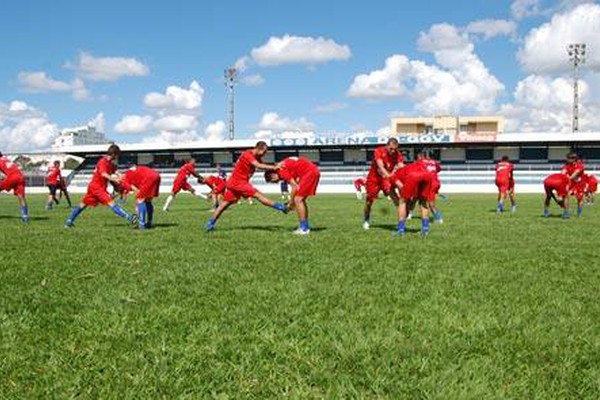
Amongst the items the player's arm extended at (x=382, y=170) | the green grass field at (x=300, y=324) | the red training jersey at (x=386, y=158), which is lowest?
the green grass field at (x=300, y=324)

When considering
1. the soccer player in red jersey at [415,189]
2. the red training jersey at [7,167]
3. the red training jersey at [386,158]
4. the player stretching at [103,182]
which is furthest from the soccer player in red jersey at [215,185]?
the soccer player in red jersey at [415,189]

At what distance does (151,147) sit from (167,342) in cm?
6536

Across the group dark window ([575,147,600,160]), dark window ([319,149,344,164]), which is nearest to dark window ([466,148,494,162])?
dark window ([575,147,600,160])

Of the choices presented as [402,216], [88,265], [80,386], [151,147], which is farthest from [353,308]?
[151,147]

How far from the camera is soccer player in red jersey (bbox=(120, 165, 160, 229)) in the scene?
1371cm

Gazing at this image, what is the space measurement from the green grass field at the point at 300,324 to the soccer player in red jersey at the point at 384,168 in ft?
10.7

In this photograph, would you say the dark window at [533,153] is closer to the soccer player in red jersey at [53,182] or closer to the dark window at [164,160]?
the dark window at [164,160]

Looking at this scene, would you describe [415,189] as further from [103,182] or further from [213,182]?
[213,182]

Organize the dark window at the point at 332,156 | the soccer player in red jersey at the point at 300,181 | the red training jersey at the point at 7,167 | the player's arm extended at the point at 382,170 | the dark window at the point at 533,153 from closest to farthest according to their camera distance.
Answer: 1. the soccer player in red jersey at the point at 300,181
2. the player's arm extended at the point at 382,170
3. the red training jersey at the point at 7,167
4. the dark window at the point at 533,153
5. the dark window at the point at 332,156

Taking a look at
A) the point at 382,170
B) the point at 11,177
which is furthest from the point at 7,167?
the point at 382,170

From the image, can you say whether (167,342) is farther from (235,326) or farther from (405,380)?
(405,380)

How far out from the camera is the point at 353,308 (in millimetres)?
5262

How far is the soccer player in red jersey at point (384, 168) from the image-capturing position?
12008mm

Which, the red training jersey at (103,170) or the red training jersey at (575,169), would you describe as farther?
the red training jersey at (575,169)
